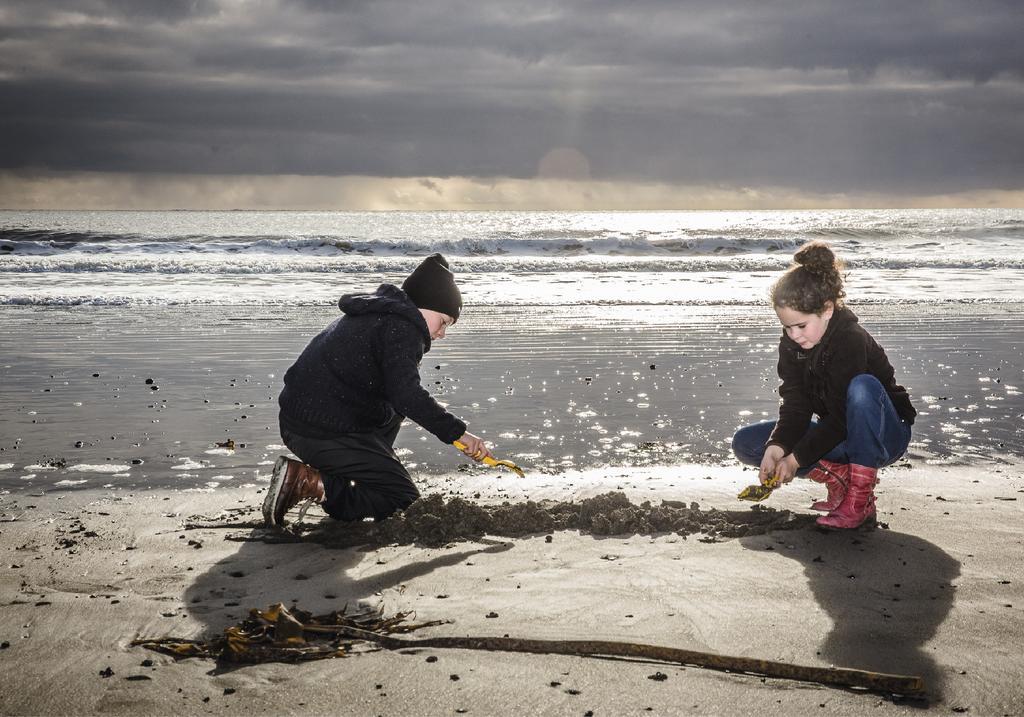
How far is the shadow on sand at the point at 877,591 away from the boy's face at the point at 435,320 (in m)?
1.88

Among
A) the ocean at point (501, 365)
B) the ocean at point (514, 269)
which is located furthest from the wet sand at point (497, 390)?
the ocean at point (514, 269)

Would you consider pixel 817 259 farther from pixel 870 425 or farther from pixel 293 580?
pixel 293 580

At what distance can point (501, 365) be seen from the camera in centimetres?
1009

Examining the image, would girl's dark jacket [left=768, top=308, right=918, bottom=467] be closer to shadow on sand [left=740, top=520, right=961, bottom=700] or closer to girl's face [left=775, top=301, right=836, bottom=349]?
girl's face [left=775, top=301, right=836, bottom=349]

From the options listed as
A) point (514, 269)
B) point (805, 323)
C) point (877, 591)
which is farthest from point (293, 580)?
point (514, 269)

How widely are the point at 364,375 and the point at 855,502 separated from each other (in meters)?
A: 2.54

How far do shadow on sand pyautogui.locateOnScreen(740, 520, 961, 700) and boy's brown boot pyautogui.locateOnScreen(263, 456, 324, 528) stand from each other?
7.29 ft

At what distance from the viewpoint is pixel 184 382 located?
355 inches

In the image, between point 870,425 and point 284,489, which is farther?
point 284,489

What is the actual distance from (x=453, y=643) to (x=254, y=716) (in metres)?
A: 0.76

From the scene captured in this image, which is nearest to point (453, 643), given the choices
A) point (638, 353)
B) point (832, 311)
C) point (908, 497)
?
point (832, 311)

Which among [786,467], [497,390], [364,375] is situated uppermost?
[364,375]

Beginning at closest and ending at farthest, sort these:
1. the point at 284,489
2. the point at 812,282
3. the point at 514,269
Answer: the point at 812,282
the point at 284,489
the point at 514,269

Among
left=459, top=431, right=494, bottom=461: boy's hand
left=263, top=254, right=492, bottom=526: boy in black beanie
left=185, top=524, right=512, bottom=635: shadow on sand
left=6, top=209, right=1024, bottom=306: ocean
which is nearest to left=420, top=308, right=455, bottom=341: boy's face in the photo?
left=263, top=254, right=492, bottom=526: boy in black beanie
